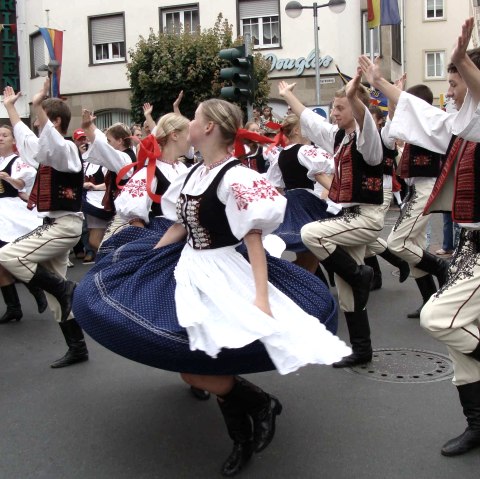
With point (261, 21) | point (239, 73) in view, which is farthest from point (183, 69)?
point (239, 73)

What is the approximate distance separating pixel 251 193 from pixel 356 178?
6.31ft

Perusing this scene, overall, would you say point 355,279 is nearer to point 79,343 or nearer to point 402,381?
point 402,381

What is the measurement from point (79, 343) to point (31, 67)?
2313 cm

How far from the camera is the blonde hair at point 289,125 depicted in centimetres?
631

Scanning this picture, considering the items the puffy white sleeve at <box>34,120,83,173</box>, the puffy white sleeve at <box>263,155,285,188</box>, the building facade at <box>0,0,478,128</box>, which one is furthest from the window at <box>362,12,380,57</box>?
the puffy white sleeve at <box>34,120,83,173</box>

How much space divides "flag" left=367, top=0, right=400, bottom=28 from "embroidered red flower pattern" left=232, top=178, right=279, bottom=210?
1499 centimetres

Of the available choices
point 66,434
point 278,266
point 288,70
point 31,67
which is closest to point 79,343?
point 66,434

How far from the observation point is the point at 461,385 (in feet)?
11.0

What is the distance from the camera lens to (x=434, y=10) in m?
33.3

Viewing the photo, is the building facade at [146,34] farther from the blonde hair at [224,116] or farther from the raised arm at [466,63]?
the raised arm at [466,63]

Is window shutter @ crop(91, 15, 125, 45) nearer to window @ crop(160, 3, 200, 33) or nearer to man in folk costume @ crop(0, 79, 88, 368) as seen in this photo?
window @ crop(160, 3, 200, 33)

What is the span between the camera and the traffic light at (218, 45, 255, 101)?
9922mm

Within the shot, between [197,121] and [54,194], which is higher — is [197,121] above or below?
above

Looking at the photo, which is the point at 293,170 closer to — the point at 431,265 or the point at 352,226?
the point at 431,265
